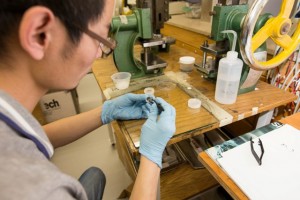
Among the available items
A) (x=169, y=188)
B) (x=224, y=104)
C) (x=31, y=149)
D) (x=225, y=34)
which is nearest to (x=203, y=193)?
(x=169, y=188)

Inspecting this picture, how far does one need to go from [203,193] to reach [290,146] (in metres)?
0.59

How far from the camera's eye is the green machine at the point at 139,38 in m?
1.04

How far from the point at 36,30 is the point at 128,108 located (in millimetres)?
541

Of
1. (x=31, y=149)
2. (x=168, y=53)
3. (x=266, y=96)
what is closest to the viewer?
(x=31, y=149)

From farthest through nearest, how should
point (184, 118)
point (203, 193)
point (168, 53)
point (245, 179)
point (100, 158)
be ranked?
point (100, 158)
point (168, 53)
point (203, 193)
point (184, 118)
point (245, 179)

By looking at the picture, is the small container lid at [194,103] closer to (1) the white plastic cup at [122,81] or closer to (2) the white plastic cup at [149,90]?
(2) the white plastic cup at [149,90]

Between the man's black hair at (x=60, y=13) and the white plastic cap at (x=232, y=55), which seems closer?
the man's black hair at (x=60, y=13)

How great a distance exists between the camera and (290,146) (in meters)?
0.69

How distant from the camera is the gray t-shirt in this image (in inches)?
13.3

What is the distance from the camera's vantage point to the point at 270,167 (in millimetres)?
620

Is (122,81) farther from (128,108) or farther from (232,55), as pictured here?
(232,55)

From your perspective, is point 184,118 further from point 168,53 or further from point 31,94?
point 168,53

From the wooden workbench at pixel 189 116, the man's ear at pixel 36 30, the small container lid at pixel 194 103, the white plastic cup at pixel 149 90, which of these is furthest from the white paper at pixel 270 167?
the man's ear at pixel 36 30

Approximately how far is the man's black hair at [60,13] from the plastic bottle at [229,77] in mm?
610
